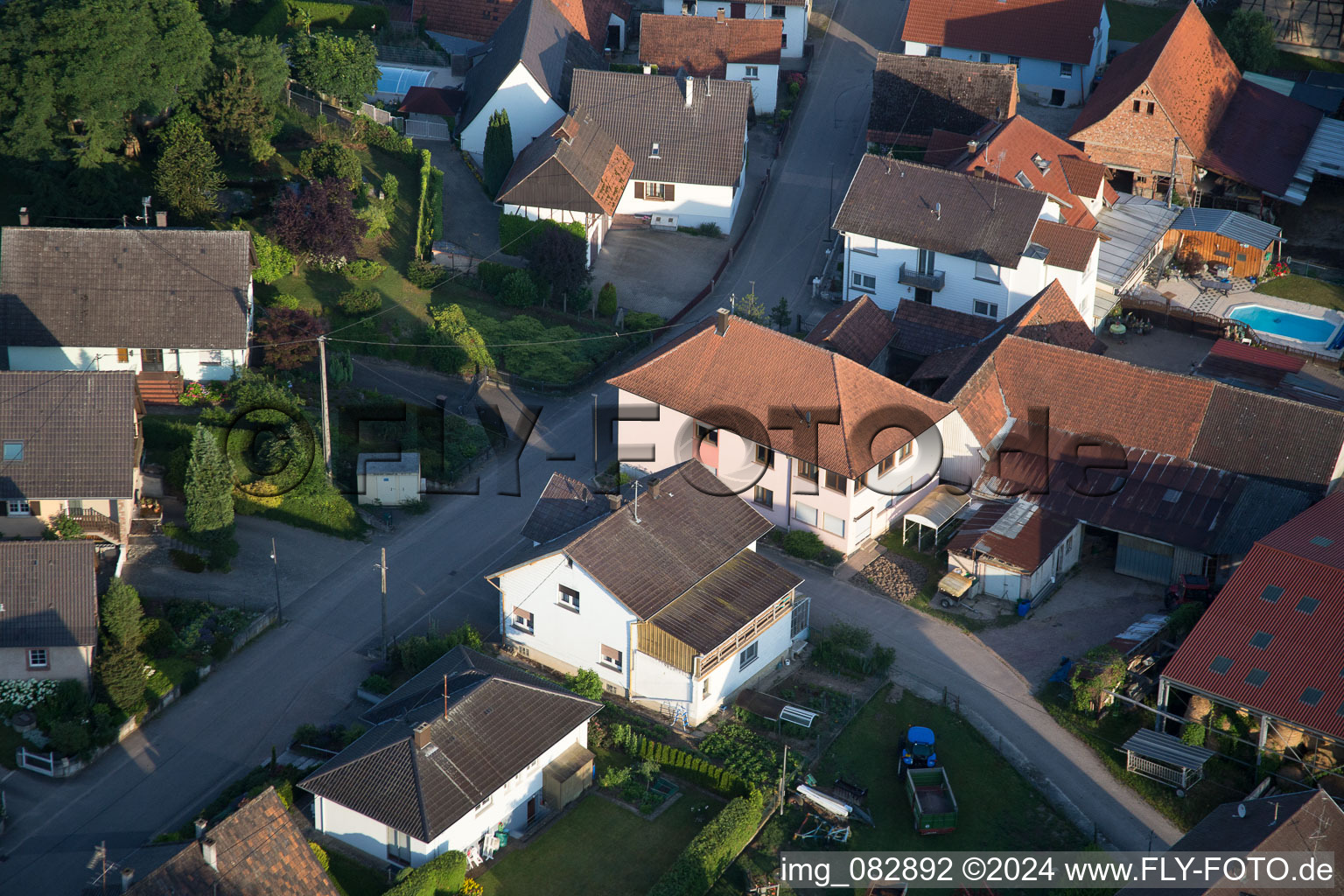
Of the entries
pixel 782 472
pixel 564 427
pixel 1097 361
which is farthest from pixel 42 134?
pixel 1097 361

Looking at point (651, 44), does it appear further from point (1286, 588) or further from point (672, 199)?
point (1286, 588)

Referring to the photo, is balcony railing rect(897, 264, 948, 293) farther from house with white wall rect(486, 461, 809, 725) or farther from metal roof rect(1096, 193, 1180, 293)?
house with white wall rect(486, 461, 809, 725)

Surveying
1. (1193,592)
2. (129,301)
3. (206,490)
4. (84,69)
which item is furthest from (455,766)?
(84,69)

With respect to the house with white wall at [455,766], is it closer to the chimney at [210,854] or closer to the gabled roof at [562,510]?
the chimney at [210,854]

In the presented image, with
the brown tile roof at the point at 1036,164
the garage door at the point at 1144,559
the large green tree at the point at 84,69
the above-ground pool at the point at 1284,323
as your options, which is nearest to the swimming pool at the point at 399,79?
the large green tree at the point at 84,69

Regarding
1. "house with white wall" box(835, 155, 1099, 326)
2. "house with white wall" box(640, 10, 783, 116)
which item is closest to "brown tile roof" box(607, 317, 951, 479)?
"house with white wall" box(835, 155, 1099, 326)

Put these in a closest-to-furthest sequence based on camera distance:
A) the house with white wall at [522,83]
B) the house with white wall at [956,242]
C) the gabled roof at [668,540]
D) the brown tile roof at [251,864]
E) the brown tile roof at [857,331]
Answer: the brown tile roof at [251,864], the gabled roof at [668,540], the brown tile roof at [857,331], the house with white wall at [956,242], the house with white wall at [522,83]
